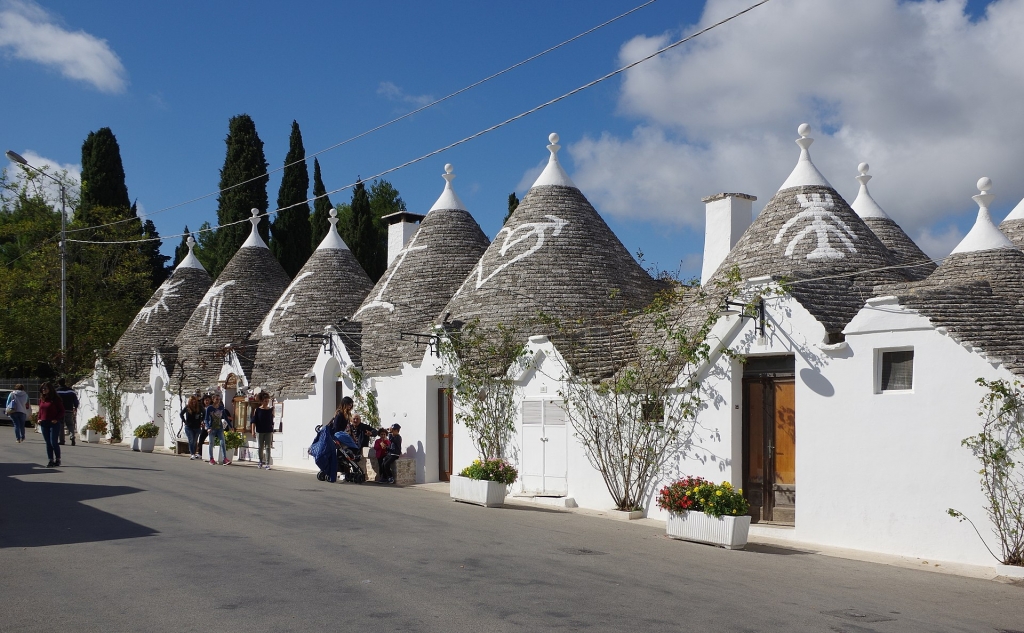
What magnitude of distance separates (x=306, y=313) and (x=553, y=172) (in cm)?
970

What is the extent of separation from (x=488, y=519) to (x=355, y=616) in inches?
260

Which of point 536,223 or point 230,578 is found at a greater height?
point 536,223

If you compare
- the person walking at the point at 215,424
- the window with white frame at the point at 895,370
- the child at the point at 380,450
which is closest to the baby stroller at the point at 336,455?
the child at the point at 380,450

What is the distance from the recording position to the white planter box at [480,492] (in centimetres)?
1537

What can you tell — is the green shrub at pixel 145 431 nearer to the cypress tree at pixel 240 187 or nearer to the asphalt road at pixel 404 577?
the asphalt road at pixel 404 577

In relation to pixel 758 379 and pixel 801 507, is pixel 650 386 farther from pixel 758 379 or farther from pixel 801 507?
pixel 801 507

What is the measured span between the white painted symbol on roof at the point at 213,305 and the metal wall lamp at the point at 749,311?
2217 centimetres

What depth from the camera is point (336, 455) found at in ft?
60.9

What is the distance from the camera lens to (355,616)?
6906mm

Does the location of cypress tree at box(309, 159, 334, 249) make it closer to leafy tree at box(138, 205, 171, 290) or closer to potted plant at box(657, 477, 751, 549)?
leafy tree at box(138, 205, 171, 290)

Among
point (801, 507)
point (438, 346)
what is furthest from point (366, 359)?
point (801, 507)

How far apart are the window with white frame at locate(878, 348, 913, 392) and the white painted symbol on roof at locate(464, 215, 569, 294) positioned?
9.60 meters

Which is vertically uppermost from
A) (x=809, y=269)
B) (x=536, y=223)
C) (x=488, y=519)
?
(x=536, y=223)

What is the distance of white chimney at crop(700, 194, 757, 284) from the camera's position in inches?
840
